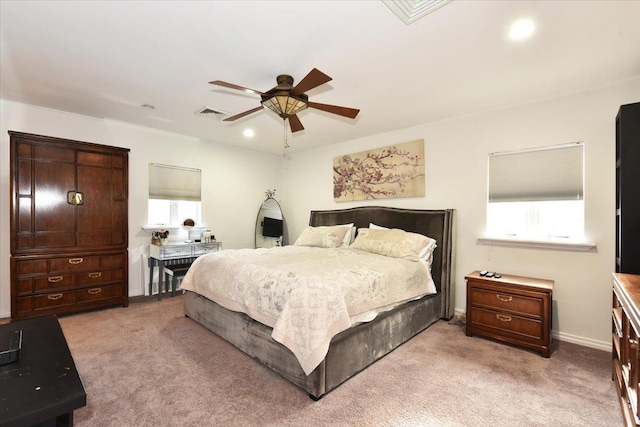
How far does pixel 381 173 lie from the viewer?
4578 millimetres

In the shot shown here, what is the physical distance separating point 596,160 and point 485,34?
188cm

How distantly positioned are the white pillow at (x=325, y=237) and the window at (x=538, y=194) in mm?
1960

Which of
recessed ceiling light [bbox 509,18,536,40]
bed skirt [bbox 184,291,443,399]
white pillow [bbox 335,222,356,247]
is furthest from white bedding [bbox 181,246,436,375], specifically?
recessed ceiling light [bbox 509,18,536,40]

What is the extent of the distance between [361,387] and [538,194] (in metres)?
2.78

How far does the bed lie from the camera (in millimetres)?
2148

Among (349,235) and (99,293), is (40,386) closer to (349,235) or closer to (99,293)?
(99,293)

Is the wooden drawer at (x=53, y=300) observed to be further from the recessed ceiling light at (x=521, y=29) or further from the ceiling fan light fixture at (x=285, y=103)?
the recessed ceiling light at (x=521, y=29)

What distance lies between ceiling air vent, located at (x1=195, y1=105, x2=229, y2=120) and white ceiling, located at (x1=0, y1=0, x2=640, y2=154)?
0.14 meters

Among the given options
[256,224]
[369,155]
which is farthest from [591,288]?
[256,224]

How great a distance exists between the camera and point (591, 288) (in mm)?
2879

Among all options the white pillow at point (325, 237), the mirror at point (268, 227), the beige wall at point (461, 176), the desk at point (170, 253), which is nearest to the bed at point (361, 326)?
the beige wall at point (461, 176)

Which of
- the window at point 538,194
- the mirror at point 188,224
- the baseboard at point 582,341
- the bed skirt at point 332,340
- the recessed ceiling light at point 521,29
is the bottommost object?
the baseboard at point 582,341

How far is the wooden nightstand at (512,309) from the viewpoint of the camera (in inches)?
106

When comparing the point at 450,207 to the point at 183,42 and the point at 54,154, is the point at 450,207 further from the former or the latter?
the point at 54,154
